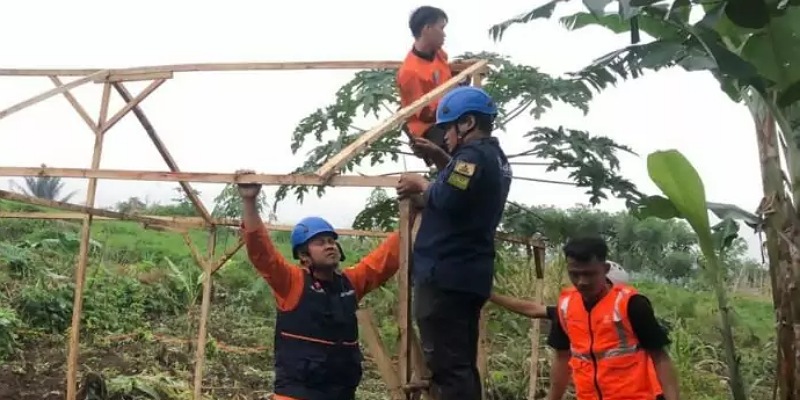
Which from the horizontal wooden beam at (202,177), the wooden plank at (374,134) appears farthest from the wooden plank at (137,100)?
the wooden plank at (374,134)

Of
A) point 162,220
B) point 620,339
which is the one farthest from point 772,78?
point 162,220

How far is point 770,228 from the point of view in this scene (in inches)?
186

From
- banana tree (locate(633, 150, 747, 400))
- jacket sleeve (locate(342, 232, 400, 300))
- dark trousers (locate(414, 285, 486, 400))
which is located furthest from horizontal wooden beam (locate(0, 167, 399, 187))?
banana tree (locate(633, 150, 747, 400))

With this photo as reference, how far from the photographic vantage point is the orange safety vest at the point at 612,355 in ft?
12.4

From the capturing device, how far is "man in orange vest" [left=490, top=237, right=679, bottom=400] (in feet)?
12.3

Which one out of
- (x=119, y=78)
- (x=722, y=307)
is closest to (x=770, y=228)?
(x=722, y=307)

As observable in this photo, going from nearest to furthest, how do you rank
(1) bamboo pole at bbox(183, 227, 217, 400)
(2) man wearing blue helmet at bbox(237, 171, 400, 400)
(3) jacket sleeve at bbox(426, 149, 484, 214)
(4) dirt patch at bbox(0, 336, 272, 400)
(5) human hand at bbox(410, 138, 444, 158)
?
(3) jacket sleeve at bbox(426, 149, 484, 214), (5) human hand at bbox(410, 138, 444, 158), (2) man wearing blue helmet at bbox(237, 171, 400, 400), (1) bamboo pole at bbox(183, 227, 217, 400), (4) dirt patch at bbox(0, 336, 272, 400)

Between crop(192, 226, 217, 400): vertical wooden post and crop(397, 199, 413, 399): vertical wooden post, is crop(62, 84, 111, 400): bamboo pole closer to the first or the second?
crop(192, 226, 217, 400): vertical wooden post

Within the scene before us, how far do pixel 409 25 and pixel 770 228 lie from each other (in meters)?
2.15

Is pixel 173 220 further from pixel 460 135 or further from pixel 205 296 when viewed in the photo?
pixel 460 135

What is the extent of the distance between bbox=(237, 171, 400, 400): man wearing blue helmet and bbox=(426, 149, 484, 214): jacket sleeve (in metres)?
0.73

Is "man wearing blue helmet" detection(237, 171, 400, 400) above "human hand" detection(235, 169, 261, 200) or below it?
below

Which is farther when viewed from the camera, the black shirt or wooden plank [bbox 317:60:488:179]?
the black shirt

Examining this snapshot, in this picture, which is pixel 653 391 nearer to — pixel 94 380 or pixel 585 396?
pixel 585 396
